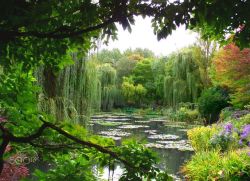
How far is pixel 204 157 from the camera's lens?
297 inches

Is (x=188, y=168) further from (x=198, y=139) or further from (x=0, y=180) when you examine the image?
(x=0, y=180)

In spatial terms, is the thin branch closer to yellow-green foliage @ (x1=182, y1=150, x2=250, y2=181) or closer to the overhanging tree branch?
the overhanging tree branch

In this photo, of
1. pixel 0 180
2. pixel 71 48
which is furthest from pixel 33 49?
pixel 0 180

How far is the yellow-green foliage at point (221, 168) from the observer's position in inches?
247

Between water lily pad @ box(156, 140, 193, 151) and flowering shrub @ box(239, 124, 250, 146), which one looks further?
water lily pad @ box(156, 140, 193, 151)

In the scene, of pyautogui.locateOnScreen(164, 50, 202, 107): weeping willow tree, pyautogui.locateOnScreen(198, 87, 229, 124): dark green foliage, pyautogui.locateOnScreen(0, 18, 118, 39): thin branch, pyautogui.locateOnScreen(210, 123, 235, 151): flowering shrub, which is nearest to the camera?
pyautogui.locateOnScreen(0, 18, 118, 39): thin branch

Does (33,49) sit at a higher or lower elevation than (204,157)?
→ higher

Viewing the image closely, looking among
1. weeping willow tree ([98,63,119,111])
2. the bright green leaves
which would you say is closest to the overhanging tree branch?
the bright green leaves

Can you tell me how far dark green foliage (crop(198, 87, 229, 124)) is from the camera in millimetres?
18817

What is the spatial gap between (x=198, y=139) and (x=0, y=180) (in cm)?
747

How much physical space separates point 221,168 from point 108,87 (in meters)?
Result: 25.0

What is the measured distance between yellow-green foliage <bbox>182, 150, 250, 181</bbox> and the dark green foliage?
38.3ft

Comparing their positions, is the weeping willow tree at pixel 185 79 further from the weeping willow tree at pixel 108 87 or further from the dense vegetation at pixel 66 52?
the dense vegetation at pixel 66 52

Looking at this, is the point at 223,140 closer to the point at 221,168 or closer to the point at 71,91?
the point at 221,168
